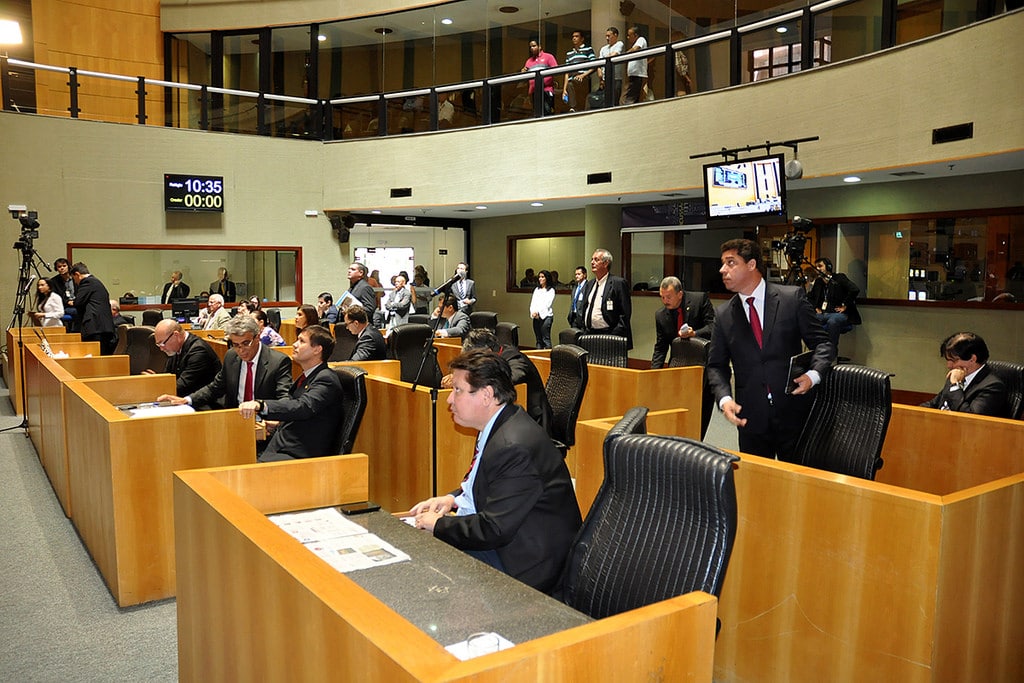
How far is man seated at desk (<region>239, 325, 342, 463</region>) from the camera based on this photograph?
4.23m

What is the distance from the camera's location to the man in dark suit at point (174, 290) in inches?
502

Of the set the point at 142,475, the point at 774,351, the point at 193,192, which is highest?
the point at 193,192

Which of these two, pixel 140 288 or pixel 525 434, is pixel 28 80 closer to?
pixel 140 288

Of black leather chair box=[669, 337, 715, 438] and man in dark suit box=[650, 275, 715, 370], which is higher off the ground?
man in dark suit box=[650, 275, 715, 370]

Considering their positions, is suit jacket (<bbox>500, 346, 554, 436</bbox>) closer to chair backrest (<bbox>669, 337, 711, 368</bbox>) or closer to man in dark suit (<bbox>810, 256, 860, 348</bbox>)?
chair backrest (<bbox>669, 337, 711, 368</bbox>)

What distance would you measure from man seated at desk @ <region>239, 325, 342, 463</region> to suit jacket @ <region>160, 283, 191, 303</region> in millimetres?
9216

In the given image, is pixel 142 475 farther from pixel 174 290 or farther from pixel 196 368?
pixel 174 290

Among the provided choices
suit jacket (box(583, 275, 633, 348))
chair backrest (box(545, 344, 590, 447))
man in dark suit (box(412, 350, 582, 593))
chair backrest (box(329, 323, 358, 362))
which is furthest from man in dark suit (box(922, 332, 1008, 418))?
chair backrest (box(329, 323, 358, 362))

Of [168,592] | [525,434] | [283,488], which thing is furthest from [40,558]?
[525,434]

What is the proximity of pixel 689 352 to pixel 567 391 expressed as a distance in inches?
62.1

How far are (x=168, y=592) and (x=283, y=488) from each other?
5.10 ft

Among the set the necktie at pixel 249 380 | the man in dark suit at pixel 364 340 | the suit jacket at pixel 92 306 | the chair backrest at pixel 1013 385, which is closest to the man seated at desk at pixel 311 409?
the necktie at pixel 249 380

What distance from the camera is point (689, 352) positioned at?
659cm

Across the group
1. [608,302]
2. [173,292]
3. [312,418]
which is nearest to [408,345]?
[608,302]
